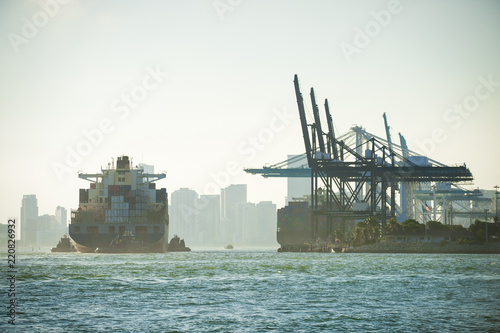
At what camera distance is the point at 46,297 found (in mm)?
46156

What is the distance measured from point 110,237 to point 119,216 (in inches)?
208

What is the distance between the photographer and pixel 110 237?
153250 mm

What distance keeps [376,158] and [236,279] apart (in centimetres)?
10656

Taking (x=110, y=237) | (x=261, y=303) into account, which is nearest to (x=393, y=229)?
(x=110, y=237)

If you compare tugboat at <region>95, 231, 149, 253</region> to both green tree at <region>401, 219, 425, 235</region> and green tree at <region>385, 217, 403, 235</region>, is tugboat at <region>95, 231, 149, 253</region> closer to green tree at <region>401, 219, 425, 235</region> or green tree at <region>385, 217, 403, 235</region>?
green tree at <region>385, 217, 403, 235</region>

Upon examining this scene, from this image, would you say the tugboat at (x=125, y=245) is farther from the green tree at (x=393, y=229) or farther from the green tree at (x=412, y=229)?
the green tree at (x=412, y=229)

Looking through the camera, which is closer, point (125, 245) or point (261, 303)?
point (261, 303)

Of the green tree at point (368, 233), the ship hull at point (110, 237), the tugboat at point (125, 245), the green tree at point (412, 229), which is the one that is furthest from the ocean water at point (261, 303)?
the ship hull at point (110, 237)

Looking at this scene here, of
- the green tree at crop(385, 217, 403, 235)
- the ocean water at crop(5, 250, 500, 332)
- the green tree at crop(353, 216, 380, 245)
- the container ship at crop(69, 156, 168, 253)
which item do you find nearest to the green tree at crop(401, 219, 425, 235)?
the green tree at crop(385, 217, 403, 235)

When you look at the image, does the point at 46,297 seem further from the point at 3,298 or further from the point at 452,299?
the point at 452,299

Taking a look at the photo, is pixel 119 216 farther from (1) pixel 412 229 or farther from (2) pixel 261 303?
(2) pixel 261 303

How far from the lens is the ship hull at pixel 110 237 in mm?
152250

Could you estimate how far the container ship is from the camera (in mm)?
153125

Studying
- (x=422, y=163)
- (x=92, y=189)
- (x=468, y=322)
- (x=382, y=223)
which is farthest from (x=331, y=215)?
(x=468, y=322)
